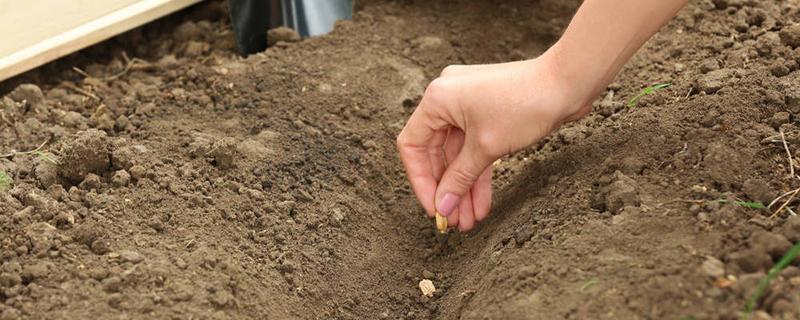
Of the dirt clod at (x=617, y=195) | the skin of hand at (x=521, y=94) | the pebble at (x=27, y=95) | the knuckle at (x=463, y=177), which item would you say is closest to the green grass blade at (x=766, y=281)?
the dirt clod at (x=617, y=195)

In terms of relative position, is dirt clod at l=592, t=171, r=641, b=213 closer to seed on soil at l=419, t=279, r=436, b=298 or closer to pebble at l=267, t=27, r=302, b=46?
seed on soil at l=419, t=279, r=436, b=298

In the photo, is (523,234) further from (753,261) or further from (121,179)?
(121,179)

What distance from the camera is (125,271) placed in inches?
62.1

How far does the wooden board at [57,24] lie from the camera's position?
2.24 metres

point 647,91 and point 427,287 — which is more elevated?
point 647,91

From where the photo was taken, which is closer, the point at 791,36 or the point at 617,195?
the point at 617,195

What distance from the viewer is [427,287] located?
1818 mm

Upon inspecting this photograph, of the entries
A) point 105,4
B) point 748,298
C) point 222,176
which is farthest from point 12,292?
point 748,298

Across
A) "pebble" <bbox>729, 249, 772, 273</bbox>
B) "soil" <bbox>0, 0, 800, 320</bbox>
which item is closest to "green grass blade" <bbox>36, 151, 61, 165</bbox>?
"soil" <bbox>0, 0, 800, 320</bbox>

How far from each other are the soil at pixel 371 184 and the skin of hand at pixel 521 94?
15cm

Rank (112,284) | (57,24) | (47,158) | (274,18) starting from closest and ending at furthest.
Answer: (112,284) < (47,158) < (57,24) < (274,18)

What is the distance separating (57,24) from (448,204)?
1187 millimetres

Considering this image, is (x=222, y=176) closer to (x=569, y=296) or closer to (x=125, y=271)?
(x=125, y=271)

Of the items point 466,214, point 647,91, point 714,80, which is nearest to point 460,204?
point 466,214
